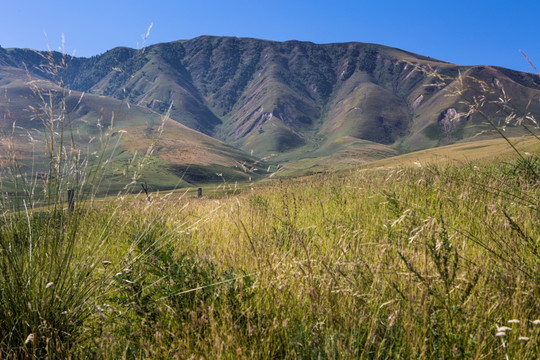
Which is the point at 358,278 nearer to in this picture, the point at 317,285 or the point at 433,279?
Answer: the point at 317,285

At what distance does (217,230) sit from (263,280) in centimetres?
195

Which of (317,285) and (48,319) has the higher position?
(317,285)

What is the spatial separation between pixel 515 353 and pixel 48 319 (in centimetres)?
261

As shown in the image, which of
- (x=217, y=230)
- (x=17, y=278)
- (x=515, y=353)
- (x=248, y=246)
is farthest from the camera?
(x=217, y=230)

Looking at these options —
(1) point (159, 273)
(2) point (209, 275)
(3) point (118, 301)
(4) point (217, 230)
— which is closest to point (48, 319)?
(3) point (118, 301)

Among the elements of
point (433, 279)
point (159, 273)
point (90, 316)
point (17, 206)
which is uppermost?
point (17, 206)

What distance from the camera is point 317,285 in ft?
8.13

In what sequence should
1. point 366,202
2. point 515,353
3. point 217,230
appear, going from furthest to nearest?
point 366,202 < point 217,230 < point 515,353

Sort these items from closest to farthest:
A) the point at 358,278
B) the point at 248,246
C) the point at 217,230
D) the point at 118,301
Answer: the point at 358,278 → the point at 118,301 → the point at 248,246 → the point at 217,230

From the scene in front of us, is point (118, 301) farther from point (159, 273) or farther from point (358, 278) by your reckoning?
point (358, 278)

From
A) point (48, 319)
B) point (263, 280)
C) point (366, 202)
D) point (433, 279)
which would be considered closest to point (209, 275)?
point (263, 280)

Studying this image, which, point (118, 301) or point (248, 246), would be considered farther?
point (248, 246)

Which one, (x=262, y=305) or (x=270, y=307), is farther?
(x=262, y=305)

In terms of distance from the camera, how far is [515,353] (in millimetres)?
1756
